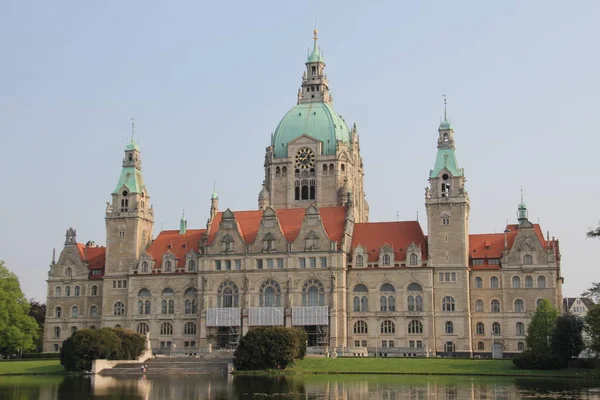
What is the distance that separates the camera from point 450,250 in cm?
11188

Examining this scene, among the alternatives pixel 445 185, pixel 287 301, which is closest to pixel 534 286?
pixel 445 185

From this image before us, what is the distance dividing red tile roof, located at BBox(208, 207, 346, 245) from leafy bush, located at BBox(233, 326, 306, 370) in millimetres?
23945

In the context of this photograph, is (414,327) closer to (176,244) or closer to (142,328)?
(176,244)

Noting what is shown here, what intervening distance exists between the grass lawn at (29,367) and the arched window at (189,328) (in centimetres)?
1840

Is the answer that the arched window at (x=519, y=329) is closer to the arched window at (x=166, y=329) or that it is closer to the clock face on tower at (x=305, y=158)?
the clock face on tower at (x=305, y=158)

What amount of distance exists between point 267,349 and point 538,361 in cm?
2525

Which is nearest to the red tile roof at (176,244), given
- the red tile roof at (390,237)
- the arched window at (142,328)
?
the arched window at (142,328)

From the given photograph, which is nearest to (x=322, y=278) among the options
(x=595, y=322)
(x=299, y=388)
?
(x=299, y=388)

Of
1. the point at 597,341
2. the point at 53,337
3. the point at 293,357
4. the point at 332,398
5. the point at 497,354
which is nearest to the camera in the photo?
the point at 332,398

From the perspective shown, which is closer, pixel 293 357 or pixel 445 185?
pixel 293 357

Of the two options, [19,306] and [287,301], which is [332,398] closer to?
[287,301]

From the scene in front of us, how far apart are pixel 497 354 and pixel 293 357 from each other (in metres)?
29.9

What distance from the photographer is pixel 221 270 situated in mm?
116062

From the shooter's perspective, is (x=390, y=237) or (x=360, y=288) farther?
(x=390, y=237)
